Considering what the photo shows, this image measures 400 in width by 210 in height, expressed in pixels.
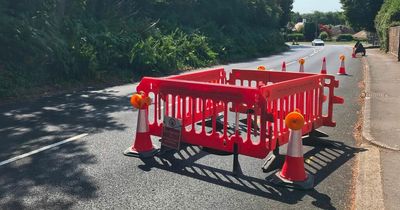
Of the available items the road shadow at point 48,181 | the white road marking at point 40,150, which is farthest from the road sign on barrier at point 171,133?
the white road marking at point 40,150

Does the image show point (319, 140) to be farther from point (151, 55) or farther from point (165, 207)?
point (151, 55)

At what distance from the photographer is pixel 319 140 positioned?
726cm

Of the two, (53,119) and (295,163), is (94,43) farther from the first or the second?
(295,163)

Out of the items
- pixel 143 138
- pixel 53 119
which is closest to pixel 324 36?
pixel 53 119

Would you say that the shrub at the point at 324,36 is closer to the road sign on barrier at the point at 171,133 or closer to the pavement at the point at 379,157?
the pavement at the point at 379,157

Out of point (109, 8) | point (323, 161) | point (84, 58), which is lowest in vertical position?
point (323, 161)

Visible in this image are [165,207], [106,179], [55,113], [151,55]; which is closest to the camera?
[165,207]

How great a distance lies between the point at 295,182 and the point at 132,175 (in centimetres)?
205

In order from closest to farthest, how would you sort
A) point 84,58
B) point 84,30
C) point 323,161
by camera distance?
point 323,161, point 84,58, point 84,30

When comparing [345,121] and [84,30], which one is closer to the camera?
[345,121]

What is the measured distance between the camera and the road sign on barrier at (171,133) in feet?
21.1

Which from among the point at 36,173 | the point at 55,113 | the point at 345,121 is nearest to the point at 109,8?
the point at 55,113

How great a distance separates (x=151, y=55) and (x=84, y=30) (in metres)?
3.26

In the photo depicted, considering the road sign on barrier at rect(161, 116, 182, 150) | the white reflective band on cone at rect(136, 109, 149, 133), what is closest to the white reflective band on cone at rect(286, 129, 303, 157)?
the road sign on barrier at rect(161, 116, 182, 150)
